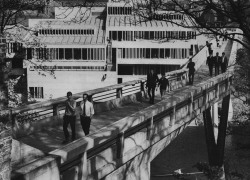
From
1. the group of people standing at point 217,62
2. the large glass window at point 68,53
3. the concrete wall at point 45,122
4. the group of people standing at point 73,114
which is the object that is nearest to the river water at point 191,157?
the group of people standing at point 217,62

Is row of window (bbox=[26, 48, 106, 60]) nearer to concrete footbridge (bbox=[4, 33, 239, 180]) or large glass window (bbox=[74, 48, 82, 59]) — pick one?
large glass window (bbox=[74, 48, 82, 59])

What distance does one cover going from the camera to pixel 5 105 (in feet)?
17.7

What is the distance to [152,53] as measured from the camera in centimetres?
6116

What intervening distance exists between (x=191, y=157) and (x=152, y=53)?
22656 mm

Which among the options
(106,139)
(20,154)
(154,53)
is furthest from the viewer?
(154,53)

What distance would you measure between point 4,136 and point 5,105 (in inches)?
14.5

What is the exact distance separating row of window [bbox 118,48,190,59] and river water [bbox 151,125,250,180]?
1241 cm

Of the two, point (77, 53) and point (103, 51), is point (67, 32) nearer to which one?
point (77, 53)

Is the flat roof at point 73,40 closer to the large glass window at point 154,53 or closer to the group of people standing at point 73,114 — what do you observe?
the large glass window at point 154,53

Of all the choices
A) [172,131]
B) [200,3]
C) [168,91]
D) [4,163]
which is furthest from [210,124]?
[4,163]

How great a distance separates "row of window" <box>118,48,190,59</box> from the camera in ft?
199

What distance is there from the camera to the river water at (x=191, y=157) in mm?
34994

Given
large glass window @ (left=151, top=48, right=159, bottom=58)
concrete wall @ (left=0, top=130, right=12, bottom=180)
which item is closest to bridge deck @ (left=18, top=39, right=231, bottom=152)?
concrete wall @ (left=0, top=130, right=12, bottom=180)

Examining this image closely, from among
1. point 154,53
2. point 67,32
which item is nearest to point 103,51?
point 67,32
